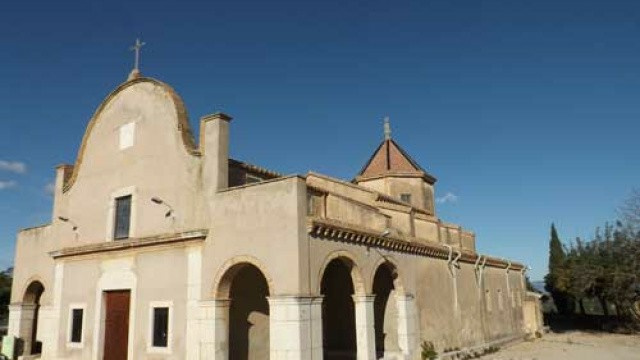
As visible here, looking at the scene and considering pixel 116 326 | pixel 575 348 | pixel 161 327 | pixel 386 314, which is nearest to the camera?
pixel 161 327

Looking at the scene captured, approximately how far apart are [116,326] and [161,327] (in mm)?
2392

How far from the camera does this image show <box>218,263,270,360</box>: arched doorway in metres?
15.1

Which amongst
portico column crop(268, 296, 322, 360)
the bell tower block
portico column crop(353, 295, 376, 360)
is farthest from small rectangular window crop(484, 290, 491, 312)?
portico column crop(268, 296, 322, 360)

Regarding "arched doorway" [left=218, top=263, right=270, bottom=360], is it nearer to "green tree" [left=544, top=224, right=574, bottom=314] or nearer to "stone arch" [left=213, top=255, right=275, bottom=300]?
"stone arch" [left=213, top=255, right=275, bottom=300]

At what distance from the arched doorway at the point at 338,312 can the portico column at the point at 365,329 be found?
3.94 metres

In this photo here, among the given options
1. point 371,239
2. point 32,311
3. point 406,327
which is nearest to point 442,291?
point 406,327

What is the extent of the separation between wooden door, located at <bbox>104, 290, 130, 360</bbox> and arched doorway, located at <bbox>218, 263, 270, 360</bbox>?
12.1 ft

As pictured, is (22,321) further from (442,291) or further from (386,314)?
(442,291)

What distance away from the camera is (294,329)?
40.9ft

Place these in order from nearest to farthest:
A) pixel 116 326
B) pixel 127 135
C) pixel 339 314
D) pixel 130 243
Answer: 1. pixel 130 243
2. pixel 116 326
3. pixel 127 135
4. pixel 339 314

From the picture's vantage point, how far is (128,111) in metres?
18.3

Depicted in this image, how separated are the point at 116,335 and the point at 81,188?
239 inches

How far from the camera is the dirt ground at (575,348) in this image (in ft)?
72.9

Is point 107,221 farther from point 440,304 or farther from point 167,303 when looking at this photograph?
point 440,304
